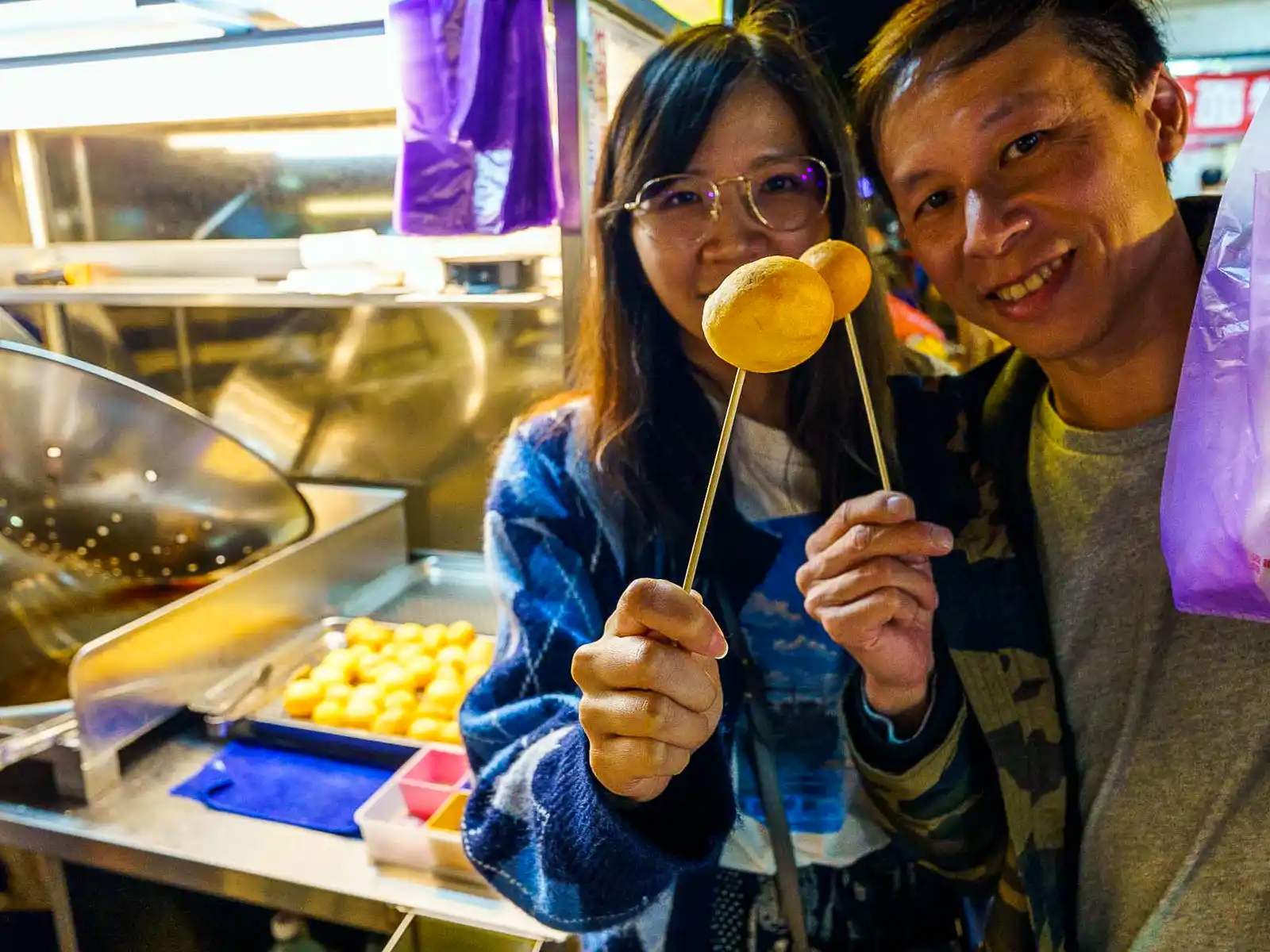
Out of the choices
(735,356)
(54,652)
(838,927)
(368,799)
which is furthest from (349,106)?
(838,927)

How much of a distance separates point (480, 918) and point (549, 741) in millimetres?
689

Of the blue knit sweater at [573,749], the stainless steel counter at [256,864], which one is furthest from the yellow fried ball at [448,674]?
the blue knit sweater at [573,749]

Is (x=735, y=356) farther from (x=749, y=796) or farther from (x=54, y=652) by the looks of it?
(x=54, y=652)

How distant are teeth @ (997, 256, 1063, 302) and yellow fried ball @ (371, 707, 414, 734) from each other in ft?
5.71

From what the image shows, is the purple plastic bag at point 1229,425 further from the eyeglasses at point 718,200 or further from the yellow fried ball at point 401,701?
the yellow fried ball at point 401,701

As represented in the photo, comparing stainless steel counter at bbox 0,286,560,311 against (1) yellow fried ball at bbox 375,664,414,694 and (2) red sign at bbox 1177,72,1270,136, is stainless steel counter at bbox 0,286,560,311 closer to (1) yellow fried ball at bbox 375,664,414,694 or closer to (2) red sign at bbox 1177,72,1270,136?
(1) yellow fried ball at bbox 375,664,414,694

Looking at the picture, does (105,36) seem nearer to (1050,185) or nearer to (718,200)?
(718,200)

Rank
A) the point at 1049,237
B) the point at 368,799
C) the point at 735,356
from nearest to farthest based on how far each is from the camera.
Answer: the point at 735,356, the point at 1049,237, the point at 368,799

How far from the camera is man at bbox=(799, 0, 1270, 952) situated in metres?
1.16

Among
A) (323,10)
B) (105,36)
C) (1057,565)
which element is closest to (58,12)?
(105,36)

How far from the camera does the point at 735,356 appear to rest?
3.37 ft

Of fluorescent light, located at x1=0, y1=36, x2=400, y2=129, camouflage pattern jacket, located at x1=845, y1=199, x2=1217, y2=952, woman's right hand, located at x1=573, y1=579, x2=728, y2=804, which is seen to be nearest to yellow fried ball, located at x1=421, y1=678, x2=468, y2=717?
camouflage pattern jacket, located at x1=845, y1=199, x2=1217, y2=952

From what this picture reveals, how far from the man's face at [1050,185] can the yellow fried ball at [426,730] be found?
1610 millimetres

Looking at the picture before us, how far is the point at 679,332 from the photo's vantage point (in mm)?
1590
